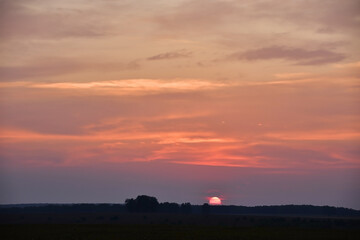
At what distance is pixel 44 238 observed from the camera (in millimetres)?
75062

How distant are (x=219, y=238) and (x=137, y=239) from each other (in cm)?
1058

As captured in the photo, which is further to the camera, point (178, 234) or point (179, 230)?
point (179, 230)

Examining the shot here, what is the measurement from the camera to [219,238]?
242 ft

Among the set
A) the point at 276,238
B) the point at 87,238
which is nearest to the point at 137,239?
the point at 87,238

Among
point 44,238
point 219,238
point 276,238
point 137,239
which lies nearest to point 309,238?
point 276,238

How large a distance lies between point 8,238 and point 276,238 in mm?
34275

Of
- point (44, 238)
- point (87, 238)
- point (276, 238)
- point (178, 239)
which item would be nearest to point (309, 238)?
point (276, 238)

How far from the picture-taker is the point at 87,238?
75000 millimetres

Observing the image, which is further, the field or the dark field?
the field

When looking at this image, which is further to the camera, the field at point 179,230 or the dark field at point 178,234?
the field at point 179,230

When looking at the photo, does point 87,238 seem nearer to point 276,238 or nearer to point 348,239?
point 276,238

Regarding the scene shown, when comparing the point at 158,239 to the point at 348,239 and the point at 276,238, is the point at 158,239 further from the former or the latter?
the point at 348,239

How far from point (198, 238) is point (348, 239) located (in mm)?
18719

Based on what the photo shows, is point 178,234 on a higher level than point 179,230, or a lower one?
lower
